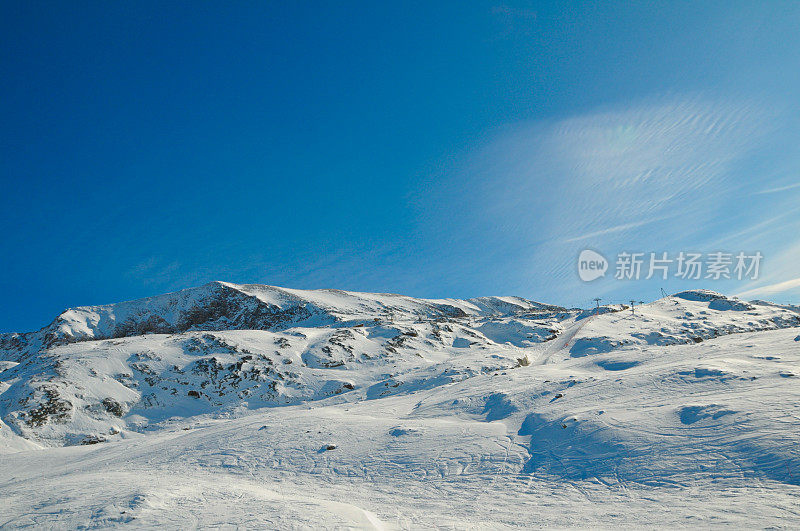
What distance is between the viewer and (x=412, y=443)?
36.4ft

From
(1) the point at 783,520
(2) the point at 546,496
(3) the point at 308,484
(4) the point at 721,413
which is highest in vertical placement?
(4) the point at 721,413

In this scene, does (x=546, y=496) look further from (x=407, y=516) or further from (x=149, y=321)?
(x=149, y=321)

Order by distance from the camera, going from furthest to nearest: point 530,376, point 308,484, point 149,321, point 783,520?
point 149,321 → point 530,376 → point 308,484 → point 783,520

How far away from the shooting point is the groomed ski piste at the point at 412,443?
21.5 feet

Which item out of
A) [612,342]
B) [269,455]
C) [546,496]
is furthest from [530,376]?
[612,342]

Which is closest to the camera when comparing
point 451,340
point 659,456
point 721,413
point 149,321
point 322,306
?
point 659,456

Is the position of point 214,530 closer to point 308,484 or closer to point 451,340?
point 308,484

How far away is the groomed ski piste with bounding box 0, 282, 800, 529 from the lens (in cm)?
654

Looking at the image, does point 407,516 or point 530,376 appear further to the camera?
point 530,376

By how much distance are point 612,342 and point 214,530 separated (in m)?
35.0

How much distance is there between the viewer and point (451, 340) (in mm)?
42438

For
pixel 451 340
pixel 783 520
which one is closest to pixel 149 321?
pixel 451 340

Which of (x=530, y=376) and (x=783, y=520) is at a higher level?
(x=530, y=376)

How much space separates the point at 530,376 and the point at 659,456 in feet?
35.1
